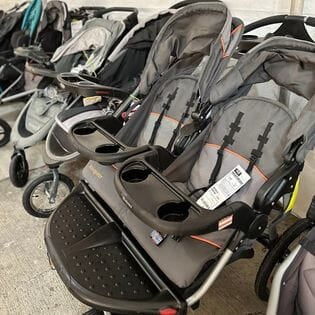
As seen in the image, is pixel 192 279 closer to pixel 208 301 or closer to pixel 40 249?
pixel 208 301

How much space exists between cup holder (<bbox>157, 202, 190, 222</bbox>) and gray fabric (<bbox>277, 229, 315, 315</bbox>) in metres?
0.30

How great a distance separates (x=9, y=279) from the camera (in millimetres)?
1602

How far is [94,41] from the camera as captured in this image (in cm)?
231

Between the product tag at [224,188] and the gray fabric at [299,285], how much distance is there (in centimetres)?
26

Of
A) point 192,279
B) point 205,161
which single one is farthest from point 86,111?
point 192,279

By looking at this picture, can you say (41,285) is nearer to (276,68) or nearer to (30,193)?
(30,193)

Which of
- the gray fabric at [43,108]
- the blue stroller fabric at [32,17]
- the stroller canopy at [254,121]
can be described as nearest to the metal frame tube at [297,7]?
the stroller canopy at [254,121]

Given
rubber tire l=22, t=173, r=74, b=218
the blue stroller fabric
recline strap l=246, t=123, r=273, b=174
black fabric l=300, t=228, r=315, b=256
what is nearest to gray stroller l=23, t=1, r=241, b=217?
rubber tire l=22, t=173, r=74, b=218

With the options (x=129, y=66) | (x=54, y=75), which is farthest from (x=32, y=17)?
(x=129, y=66)

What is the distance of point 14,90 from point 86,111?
4.05 ft

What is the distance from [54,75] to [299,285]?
1.58m

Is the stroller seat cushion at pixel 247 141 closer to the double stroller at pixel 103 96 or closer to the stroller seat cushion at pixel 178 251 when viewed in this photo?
the stroller seat cushion at pixel 178 251

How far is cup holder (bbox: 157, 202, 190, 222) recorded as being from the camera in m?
1.02

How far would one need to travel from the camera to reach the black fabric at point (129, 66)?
1.94m
